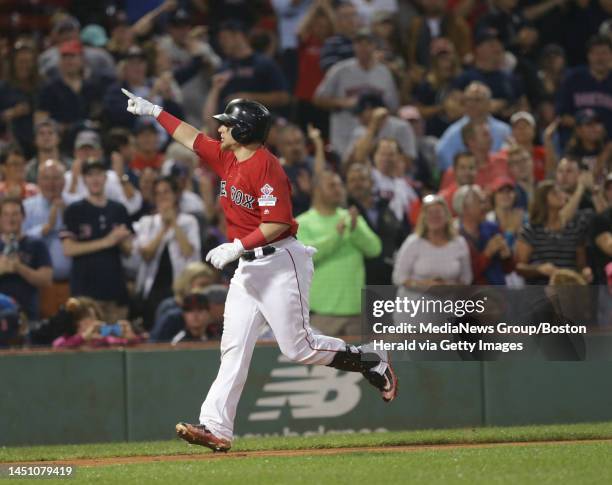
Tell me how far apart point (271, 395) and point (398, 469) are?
3730 mm

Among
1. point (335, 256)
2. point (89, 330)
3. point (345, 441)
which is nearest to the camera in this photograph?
point (345, 441)

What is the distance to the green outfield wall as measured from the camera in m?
11.3

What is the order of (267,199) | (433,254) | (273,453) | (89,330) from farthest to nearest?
(433,254) → (89,330) → (273,453) → (267,199)

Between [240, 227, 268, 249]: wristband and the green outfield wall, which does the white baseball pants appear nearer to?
[240, 227, 268, 249]: wristband

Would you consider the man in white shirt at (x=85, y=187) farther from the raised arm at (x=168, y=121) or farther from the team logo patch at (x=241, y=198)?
the team logo patch at (x=241, y=198)

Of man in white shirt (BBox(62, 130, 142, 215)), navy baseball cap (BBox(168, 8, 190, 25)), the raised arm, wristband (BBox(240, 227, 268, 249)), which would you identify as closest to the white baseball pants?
wristband (BBox(240, 227, 268, 249))

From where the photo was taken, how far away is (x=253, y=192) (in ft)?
28.1

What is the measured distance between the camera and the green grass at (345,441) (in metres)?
9.63

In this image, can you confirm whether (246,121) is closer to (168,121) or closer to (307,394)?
(168,121)

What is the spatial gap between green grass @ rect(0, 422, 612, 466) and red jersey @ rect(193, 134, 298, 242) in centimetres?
170

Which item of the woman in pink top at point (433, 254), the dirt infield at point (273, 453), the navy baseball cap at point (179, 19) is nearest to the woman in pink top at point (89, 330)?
the dirt infield at point (273, 453)

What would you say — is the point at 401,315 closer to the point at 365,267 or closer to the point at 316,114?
the point at 365,267

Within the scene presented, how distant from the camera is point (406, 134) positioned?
50.5ft

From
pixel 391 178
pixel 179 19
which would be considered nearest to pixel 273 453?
pixel 391 178
